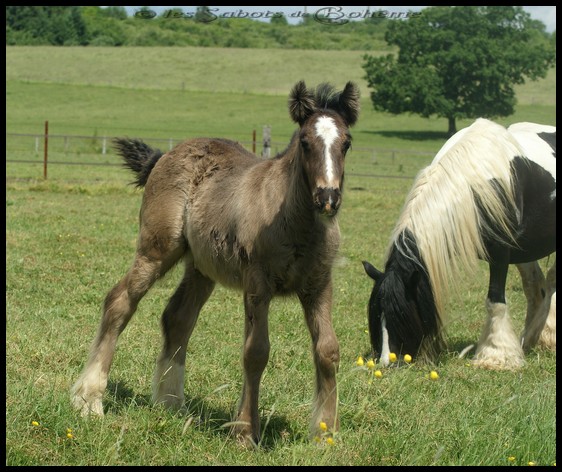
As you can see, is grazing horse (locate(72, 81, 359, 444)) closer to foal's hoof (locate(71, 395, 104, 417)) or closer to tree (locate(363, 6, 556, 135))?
foal's hoof (locate(71, 395, 104, 417))

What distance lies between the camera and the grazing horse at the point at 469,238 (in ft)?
21.1

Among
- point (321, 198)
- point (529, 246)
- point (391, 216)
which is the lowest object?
point (391, 216)

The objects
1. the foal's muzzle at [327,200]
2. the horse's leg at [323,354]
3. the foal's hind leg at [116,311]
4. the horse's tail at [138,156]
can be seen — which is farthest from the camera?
the horse's tail at [138,156]

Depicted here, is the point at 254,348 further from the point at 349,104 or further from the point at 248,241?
the point at 349,104

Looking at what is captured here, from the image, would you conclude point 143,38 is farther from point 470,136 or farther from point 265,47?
point 470,136

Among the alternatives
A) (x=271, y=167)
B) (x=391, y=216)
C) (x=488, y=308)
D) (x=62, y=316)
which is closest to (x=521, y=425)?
(x=271, y=167)

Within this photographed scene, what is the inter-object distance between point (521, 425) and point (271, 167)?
2.04 meters

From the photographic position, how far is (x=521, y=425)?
4.43m

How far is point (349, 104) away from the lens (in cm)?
445

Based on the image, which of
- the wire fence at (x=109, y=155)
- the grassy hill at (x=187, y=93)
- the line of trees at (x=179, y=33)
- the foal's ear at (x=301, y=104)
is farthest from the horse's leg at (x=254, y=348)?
the line of trees at (x=179, y=33)

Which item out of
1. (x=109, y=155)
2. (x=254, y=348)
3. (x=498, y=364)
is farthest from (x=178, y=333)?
(x=109, y=155)

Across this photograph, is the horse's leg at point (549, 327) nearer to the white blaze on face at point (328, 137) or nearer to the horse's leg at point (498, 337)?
the horse's leg at point (498, 337)

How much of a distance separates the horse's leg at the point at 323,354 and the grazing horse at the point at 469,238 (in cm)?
162

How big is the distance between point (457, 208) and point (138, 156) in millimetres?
2595
